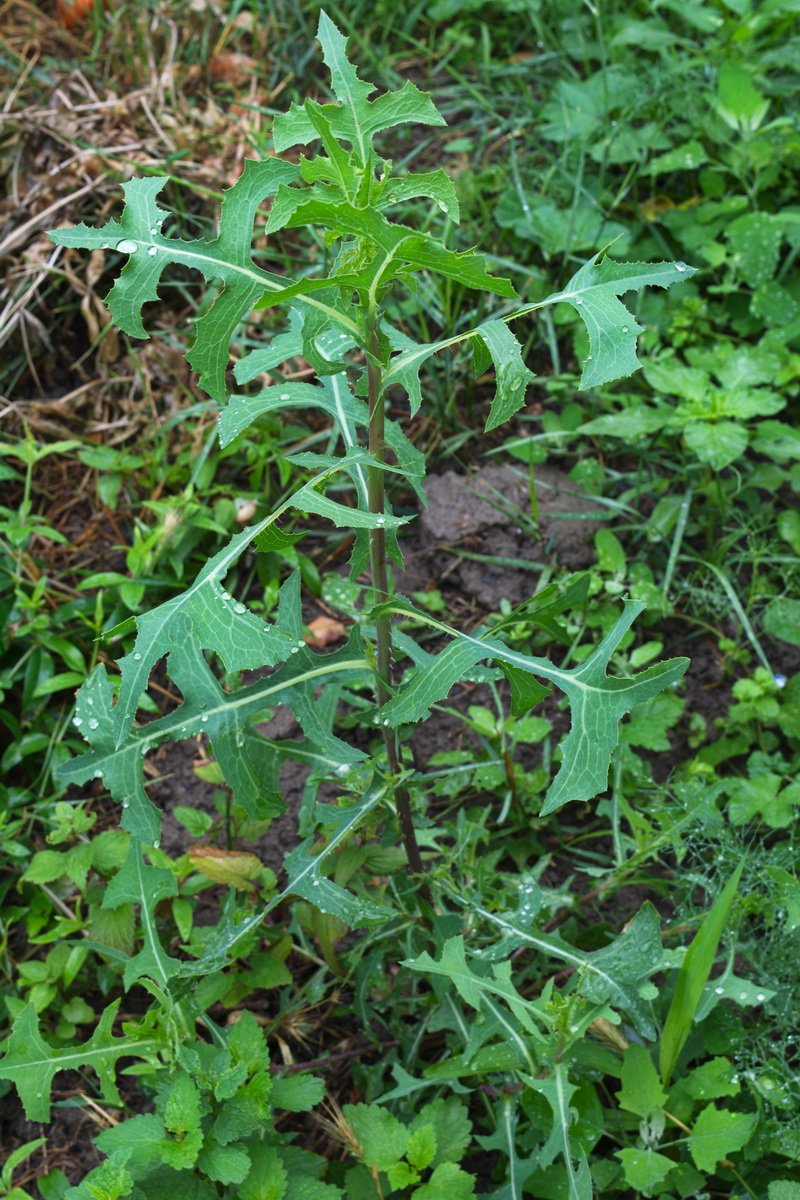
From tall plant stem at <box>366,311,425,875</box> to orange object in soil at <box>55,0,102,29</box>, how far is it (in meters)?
3.24

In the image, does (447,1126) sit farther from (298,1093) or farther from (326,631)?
(326,631)

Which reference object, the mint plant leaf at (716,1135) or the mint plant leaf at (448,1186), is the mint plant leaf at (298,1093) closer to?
the mint plant leaf at (448,1186)

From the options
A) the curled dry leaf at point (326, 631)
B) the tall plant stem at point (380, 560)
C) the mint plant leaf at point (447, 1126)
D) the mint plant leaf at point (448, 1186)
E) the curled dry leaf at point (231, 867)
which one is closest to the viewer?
the tall plant stem at point (380, 560)

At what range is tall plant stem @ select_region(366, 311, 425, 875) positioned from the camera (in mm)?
1404

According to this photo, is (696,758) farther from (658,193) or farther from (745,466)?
(658,193)

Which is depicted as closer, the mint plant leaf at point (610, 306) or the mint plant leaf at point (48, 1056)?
the mint plant leaf at point (610, 306)

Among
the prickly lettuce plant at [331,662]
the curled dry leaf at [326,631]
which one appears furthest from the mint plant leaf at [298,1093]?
the curled dry leaf at [326,631]

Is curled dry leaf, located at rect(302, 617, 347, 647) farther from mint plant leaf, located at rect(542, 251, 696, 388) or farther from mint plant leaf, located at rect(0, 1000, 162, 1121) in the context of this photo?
mint plant leaf, located at rect(542, 251, 696, 388)

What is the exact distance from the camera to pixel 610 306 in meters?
1.31

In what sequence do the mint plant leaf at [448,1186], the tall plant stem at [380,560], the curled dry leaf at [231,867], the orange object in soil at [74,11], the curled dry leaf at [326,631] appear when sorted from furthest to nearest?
the orange object in soil at [74,11] < the curled dry leaf at [326,631] < the curled dry leaf at [231,867] < the mint plant leaf at [448,1186] < the tall plant stem at [380,560]

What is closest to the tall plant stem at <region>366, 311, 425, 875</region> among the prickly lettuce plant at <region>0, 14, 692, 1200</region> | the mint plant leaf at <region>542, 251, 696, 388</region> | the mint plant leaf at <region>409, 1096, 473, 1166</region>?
the prickly lettuce plant at <region>0, 14, 692, 1200</region>

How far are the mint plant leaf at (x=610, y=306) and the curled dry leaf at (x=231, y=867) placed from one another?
1194 mm

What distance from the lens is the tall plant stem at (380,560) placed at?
1404mm

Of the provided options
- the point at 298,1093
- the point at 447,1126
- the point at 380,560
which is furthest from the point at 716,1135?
the point at 380,560
